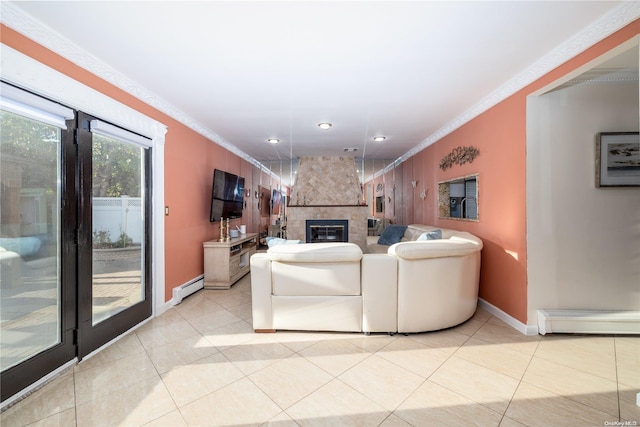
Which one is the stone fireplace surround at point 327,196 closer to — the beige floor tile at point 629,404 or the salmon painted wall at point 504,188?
the salmon painted wall at point 504,188

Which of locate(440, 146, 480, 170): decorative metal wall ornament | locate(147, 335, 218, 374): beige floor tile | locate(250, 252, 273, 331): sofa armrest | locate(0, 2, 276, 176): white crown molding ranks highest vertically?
locate(0, 2, 276, 176): white crown molding

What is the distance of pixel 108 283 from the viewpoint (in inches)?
93.9

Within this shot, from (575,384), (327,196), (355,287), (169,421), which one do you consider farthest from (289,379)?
(327,196)

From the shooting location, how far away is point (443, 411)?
5.02ft

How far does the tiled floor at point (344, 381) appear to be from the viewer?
1488mm

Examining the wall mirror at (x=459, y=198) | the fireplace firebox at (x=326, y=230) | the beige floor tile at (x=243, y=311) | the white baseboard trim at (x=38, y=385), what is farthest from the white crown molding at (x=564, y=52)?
the white baseboard trim at (x=38, y=385)

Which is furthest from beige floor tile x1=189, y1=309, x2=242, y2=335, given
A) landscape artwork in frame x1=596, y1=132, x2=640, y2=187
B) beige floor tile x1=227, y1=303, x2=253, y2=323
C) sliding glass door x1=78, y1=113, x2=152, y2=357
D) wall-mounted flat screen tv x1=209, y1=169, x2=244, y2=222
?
landscape artwork in frame x1=596, y1=132, x2=640, y2=187

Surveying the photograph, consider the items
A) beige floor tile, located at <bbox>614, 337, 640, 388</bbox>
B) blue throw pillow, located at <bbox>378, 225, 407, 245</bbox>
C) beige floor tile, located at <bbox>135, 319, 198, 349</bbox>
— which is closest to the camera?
beige floor tile, located at <bbox>614, 337, 640, 388</bbox>

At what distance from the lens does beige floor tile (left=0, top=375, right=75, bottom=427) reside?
4.81 feet

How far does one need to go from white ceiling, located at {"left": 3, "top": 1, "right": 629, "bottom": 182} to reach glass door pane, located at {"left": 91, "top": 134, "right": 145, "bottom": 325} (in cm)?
74

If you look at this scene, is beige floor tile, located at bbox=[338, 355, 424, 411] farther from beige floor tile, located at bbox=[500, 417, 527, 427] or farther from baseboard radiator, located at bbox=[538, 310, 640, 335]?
baseboard radiator, located at bbox=[538, 310, 640, 335]

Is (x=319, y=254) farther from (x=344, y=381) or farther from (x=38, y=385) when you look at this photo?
(x=38, y=385)

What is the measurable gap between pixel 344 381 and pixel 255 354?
801mm

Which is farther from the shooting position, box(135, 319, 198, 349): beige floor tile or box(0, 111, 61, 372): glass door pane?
box(135, 319, 198, 349): beige floor tile
